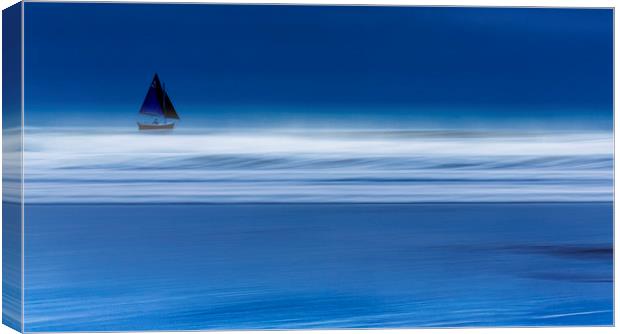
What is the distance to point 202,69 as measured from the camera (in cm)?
912

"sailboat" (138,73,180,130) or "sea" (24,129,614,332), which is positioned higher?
"sailboat" (138,73,180,130)

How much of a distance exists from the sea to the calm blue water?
1 centimetres

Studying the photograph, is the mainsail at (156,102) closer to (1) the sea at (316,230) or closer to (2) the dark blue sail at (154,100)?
(2) the dark blue sail at (154,100)

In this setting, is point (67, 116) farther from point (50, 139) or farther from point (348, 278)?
point (348, 278)

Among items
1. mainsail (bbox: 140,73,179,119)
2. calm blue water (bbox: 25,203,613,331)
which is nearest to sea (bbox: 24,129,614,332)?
calm blue water (bbox: 25,203,613,331)

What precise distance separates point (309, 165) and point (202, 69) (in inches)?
40.6

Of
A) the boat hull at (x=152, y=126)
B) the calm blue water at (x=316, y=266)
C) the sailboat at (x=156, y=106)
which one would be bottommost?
the calm blue water at (x=316, y=266)

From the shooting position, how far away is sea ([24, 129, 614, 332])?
9.02 m

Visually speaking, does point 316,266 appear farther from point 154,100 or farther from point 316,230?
point 154,100

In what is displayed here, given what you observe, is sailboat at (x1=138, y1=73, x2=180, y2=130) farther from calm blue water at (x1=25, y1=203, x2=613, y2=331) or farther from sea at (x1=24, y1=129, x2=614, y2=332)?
calm blue water at (x1=25, y1=203, x2=613, y2=331)

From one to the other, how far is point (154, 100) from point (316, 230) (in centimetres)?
149

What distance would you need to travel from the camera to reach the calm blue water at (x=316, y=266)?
9016 millimetres

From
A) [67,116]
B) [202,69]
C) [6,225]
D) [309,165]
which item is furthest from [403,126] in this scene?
[6,225]

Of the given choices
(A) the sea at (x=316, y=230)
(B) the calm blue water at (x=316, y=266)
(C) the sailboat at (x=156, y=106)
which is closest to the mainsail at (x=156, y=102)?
(C) the sailboat at (x=156, y=106)
